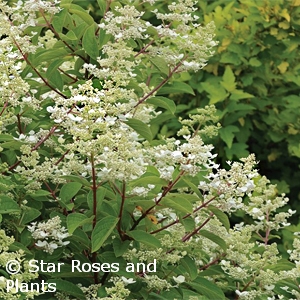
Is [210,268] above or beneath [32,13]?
beneath

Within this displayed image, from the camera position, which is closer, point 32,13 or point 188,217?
point 188,217

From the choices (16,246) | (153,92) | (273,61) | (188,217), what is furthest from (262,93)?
(16,246)

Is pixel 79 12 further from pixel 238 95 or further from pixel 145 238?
pixel 238 95

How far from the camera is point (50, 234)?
7.82ft

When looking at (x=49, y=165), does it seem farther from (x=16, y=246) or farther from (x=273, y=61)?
(x=273, y=61)

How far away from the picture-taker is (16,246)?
229cm

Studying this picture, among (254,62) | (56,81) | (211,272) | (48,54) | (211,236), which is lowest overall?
(211,272)

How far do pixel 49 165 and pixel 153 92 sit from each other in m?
0.63

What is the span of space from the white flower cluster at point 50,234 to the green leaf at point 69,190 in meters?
0.11

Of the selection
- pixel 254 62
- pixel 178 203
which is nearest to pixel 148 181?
pixel 178 203

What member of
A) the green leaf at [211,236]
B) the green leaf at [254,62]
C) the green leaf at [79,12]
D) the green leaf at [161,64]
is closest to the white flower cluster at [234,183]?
the green leaf at [211,236]

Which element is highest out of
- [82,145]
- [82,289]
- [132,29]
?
[132,29]

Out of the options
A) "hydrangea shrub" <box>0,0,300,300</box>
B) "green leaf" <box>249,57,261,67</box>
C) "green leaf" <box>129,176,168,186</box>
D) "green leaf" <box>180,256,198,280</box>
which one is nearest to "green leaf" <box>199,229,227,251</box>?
"hydrangea shrub" <box>0,0,300,300</box>
